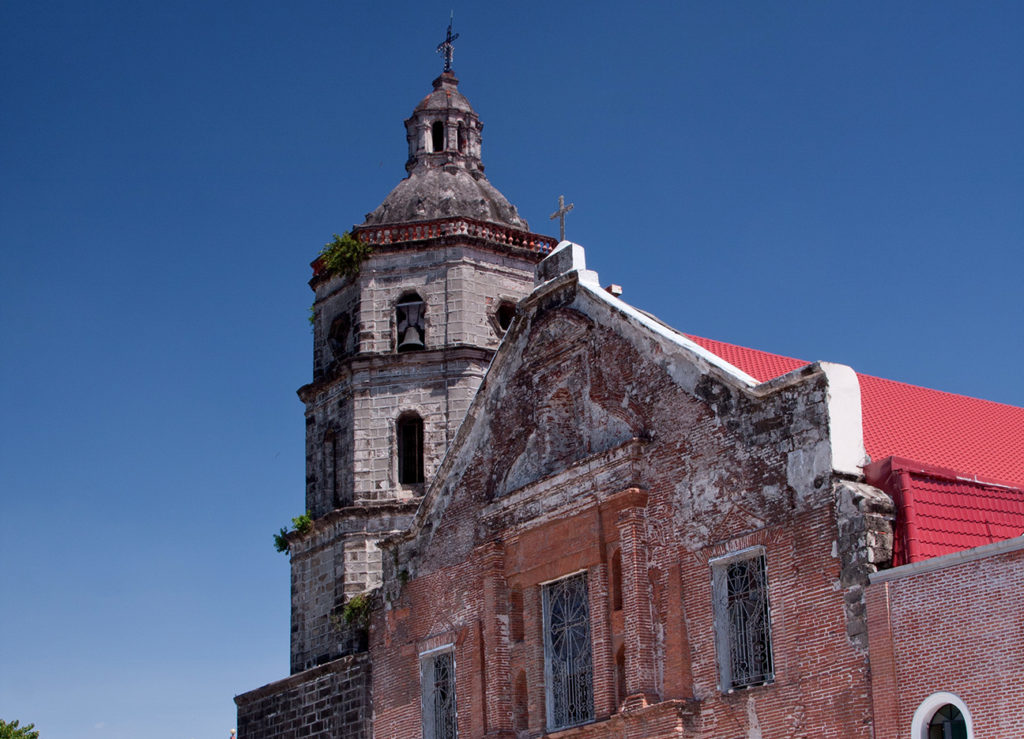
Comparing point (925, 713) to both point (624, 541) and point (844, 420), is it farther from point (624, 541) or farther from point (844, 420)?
point (624, 541)

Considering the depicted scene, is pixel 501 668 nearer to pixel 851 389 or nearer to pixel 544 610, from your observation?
pixel 544 610

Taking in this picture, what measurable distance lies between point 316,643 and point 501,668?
22.7ft

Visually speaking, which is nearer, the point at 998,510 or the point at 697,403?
the point at 998,510

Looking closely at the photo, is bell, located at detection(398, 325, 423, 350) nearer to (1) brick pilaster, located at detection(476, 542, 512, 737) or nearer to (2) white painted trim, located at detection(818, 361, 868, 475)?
(1) brick pilaster, located at detection(476, 542, 512, 737)

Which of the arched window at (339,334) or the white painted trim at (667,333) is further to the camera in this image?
the arched window at (339,334)

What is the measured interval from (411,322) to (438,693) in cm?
773

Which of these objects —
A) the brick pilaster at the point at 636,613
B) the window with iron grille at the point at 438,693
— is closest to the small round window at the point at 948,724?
the brick pilaster at the point at 636,613

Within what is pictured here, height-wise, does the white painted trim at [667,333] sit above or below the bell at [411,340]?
below

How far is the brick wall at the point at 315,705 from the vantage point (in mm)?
21625

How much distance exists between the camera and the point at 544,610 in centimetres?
1914

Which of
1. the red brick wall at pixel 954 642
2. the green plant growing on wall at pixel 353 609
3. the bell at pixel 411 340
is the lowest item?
the red brick wall at pixel 954 642

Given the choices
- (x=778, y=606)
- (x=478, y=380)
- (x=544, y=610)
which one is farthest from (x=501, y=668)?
(x=478, y=380)

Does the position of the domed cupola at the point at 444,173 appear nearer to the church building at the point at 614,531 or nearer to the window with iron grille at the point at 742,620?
the church building at the point at 614,531

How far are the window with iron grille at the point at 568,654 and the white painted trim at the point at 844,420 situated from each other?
414 centimetres
